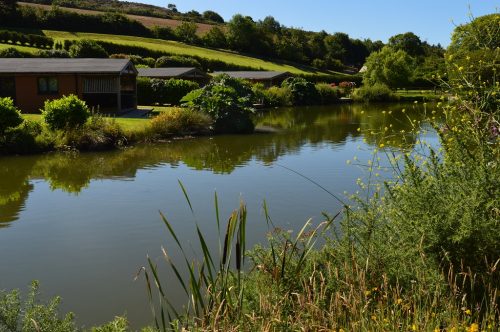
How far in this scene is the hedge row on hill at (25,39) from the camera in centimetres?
6512

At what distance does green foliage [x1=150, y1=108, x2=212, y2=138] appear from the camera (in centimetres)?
2613

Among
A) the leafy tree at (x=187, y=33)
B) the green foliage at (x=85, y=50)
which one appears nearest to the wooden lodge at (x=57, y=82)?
the green foliage at (x=85, y=50)

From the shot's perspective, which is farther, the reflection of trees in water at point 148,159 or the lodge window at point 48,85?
the lodge window at point 48,85

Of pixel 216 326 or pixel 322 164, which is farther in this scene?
pixel 322 164

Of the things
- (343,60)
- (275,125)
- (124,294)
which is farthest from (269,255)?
(343,60)

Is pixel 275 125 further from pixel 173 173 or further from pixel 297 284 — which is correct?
pixel 297 284

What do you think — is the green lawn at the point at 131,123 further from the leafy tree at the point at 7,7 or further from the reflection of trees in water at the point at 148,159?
the leafy tree at the point at 7,7

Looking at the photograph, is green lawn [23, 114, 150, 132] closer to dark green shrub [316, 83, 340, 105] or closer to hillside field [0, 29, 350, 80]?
dark green shrub [316, 83, 340, 105]

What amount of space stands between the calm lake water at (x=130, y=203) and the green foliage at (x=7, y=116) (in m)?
1.32

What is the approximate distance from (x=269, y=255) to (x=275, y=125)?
94.1ft

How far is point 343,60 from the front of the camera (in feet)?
389

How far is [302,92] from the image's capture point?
178ft

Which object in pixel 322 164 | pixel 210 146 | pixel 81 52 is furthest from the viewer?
pixel 81 52

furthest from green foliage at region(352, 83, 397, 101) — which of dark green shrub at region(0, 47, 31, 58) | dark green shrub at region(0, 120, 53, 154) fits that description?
dark green shrub at region(0, 120, 53, 154)
